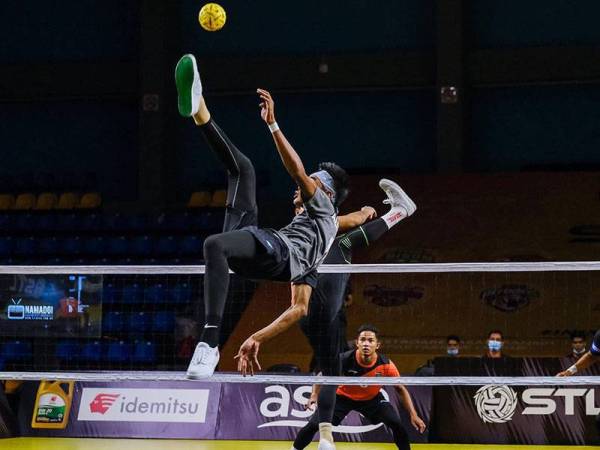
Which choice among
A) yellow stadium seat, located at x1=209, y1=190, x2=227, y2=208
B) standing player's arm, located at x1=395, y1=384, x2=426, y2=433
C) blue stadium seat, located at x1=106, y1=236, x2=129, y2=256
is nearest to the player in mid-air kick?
standing player's arm, located at x1=395, y1=384, x2=426, y2=433

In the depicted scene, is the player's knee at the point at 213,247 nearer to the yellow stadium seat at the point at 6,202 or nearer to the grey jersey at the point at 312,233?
the grey jersey at the point at 312,233

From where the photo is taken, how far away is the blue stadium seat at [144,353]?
1567 centimetres

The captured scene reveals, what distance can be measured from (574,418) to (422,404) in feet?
5.89

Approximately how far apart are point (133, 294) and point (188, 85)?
10518 mm

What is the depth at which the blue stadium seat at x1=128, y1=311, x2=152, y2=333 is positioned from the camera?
1623 centimetres

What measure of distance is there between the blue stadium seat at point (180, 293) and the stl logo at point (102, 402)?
380cm

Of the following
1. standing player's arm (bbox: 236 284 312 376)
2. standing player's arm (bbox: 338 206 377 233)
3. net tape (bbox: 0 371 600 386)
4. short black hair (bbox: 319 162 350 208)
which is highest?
short black hair (bbox: 319 162 350 208)

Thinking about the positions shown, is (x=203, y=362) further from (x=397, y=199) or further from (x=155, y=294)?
(x=155, y=294)

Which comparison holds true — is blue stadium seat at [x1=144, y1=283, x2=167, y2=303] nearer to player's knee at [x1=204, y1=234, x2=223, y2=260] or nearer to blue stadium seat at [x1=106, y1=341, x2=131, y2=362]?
blue stadium seat at [x1=106, y1=341, x2=131, y2=362]

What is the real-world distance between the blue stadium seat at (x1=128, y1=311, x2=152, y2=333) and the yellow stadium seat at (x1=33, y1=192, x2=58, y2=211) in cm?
463

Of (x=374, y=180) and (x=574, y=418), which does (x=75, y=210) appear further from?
(x=574, y=418)

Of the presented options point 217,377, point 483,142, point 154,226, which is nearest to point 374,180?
point 483,142

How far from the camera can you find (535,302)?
16688mm

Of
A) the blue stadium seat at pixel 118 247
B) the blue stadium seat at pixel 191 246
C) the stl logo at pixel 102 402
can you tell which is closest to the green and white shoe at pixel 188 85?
the stl logo at pixel 102 402
